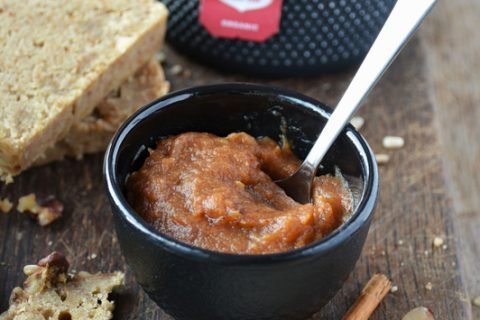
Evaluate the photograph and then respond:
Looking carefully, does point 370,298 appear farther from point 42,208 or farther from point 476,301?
point 42,208

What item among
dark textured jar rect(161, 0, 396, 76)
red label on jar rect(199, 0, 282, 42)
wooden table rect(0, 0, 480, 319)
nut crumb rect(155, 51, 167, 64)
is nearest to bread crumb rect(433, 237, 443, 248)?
wooden table rect(0, 0, 480, 319)

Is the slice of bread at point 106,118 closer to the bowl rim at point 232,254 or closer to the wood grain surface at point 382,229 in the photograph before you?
the wood grain surface at point 382,229

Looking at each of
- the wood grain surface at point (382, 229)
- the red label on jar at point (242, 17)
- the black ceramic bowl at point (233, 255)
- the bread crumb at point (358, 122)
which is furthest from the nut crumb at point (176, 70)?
the black ceramic bowl at point (233, 255)

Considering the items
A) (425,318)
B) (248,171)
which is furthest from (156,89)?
(425,318)

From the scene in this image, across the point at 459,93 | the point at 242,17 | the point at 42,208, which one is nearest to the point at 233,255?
the point at 42,208

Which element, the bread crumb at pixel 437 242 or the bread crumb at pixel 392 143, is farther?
the bread crumb at pixel 392 143

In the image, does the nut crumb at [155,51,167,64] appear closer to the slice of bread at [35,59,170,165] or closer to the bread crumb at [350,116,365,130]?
the slice of bread at [35,59,170,165]

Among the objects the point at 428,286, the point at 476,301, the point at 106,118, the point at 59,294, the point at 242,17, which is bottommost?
the point at 476,301
